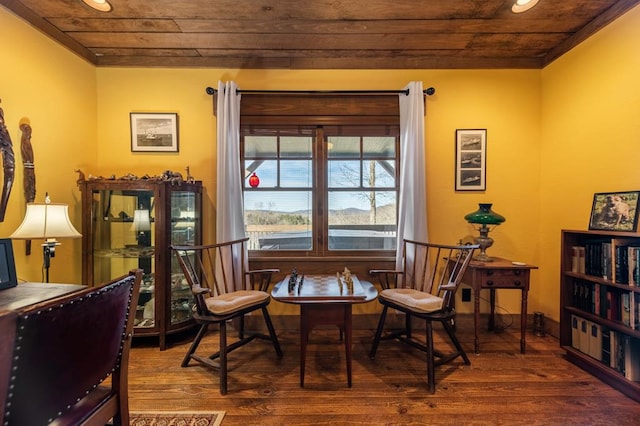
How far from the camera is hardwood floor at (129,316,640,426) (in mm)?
1716

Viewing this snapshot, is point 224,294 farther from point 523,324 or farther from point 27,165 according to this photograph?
point 523,324

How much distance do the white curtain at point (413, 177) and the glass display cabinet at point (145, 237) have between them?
1992mm

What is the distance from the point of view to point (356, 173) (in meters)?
3.00

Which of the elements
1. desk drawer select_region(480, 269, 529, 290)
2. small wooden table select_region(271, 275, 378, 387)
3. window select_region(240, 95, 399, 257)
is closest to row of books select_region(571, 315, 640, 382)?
desk drawer select_region(480, 269, 529, 290)

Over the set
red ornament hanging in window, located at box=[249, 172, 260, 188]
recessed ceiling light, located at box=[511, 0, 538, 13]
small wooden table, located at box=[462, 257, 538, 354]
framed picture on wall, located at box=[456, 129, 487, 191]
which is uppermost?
recessed ceiling light, located at box=[511, 0, 538, 13]

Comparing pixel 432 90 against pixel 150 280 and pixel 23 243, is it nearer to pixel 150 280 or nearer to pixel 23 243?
pixel 150 280

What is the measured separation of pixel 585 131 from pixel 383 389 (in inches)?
104

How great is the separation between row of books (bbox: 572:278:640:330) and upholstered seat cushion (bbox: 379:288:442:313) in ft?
3.63

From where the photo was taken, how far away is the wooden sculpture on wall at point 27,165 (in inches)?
84.6

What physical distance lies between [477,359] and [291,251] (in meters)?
1.85

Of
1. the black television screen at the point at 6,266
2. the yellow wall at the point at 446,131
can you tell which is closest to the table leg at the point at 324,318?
the yellow wall at the point at 446,131

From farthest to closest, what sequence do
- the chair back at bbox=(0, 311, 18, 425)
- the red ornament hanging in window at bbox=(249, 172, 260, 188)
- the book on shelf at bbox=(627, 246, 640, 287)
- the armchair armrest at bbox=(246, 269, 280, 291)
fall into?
the red ornament hanging in window at bbox=(249, 172, 260, 188)
the armchair armrest at bbox=(246, 269, 280, 291)
the book on shelf at bbox=(627, 246, 640, 287)
the chair back at bbox=(0, 311, 18, 425)

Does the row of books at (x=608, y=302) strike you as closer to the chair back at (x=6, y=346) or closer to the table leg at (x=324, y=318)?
the table leg at (x=324, y=318)

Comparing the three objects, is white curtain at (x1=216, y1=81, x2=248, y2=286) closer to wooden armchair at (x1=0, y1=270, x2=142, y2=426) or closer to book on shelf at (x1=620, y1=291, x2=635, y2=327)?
wooden armchair at (x1=0, y1=270, x2=142, y2=426)
